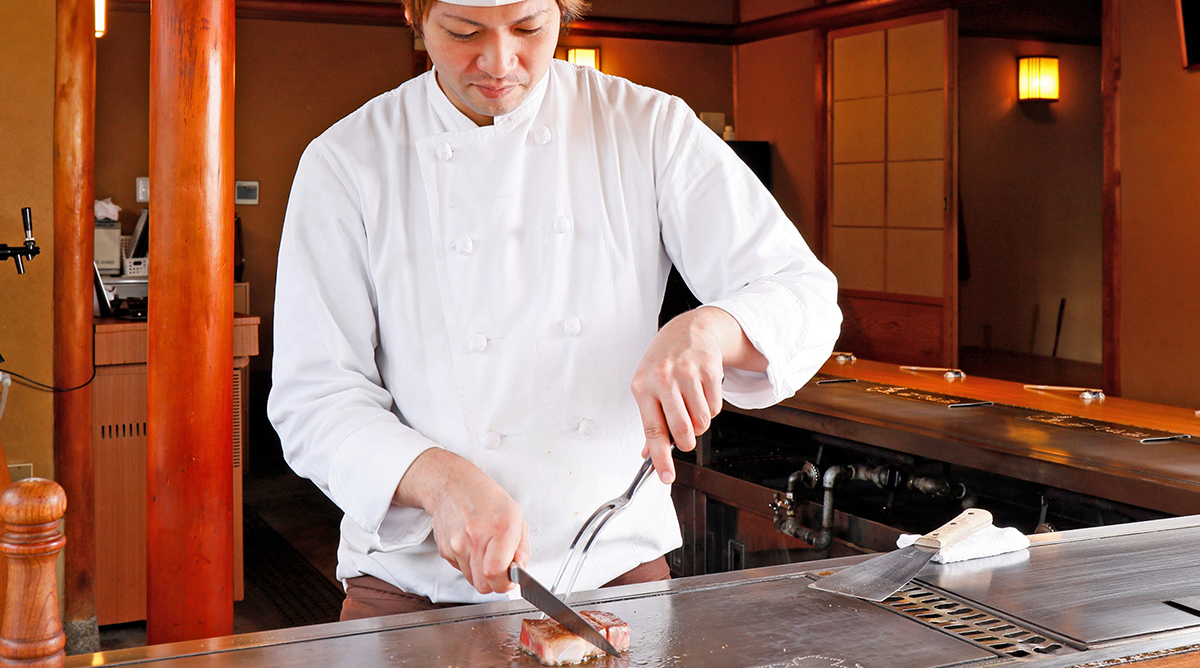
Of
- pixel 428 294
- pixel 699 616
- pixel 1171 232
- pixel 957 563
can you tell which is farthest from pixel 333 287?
pixel 1171 232

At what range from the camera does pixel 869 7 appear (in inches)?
253

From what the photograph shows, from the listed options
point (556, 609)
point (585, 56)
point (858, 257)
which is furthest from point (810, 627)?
point (585, 56)

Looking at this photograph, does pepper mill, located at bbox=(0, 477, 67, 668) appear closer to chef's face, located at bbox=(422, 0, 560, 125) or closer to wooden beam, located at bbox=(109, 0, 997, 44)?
chef's face, located at bbox=(422, 0, 560, 125)

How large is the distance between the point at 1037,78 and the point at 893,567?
7800 mm

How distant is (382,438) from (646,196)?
50 cm

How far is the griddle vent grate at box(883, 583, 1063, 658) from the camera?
1082 mm

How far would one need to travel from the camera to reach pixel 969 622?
45.6 inches

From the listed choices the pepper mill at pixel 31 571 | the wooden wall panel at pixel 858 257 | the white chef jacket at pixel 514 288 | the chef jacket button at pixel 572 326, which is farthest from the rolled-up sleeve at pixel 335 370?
the wooden wall panel at pixel 858 257

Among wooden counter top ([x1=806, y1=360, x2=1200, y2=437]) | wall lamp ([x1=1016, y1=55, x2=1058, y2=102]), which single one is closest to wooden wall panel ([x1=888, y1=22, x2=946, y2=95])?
wall lamp ([x1=1016, y1=55, x2=1058, y2=102])

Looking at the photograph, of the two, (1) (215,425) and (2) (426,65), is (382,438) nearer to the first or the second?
(1) (215,425)

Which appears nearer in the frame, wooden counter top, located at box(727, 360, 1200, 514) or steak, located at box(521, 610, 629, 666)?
steak, located at box(521, 610, 629, 666)

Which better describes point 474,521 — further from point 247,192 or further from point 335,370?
point 247,192

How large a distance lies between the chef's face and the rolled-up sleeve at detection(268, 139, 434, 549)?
21 cm

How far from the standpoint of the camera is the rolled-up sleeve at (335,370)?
1237 millimetres
